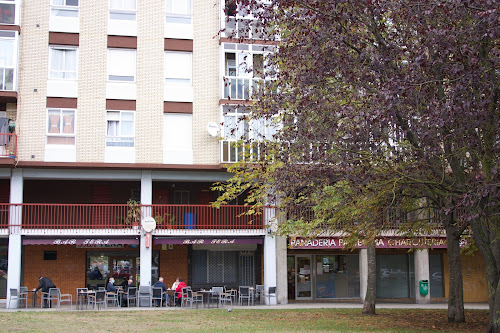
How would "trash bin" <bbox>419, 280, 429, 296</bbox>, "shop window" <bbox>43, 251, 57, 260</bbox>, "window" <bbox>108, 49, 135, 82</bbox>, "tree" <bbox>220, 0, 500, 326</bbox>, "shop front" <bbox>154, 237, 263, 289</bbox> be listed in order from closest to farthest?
"tree" <bbox>220, 0, 500, 326</bbox>
"window" <bbox>108, 49, 135, 82</bbox>
"shop window" <bbox>43, 251, 57, 260</bbox>
"trash bin" <bbox>419, 280, 429, 296</bbox>
"shop front" <bbox>154, 237, 263, 289</bbox>

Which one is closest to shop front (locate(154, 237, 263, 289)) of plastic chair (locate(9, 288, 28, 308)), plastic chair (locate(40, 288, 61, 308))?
plastic chair (locate(40, 288, 61, 308))

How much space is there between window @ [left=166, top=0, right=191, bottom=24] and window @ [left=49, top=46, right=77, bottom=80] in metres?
4.33

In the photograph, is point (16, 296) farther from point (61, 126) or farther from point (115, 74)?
point (115, 74)

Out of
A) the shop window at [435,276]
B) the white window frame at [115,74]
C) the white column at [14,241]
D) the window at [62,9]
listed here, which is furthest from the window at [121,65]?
the shop window at [435,276]

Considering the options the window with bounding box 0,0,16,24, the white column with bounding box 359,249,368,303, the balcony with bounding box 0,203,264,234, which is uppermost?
the window with bounding box 0,0,16,24

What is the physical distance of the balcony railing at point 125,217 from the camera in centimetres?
2589

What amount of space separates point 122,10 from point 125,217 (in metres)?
8.84

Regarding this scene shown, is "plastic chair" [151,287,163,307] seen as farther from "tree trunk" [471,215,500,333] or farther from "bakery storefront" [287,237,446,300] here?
"tree trunk" [471,215,500,333]

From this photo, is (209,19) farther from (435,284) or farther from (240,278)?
(435,284)

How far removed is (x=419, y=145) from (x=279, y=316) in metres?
9.05

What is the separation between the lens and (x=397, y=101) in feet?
39.0

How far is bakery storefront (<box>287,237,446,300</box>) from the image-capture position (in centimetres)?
2973

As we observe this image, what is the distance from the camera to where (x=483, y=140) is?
1384 cm

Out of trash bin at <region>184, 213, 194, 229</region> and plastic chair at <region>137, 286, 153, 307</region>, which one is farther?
trash bin at <region>184, 213, 194, 229</region>
